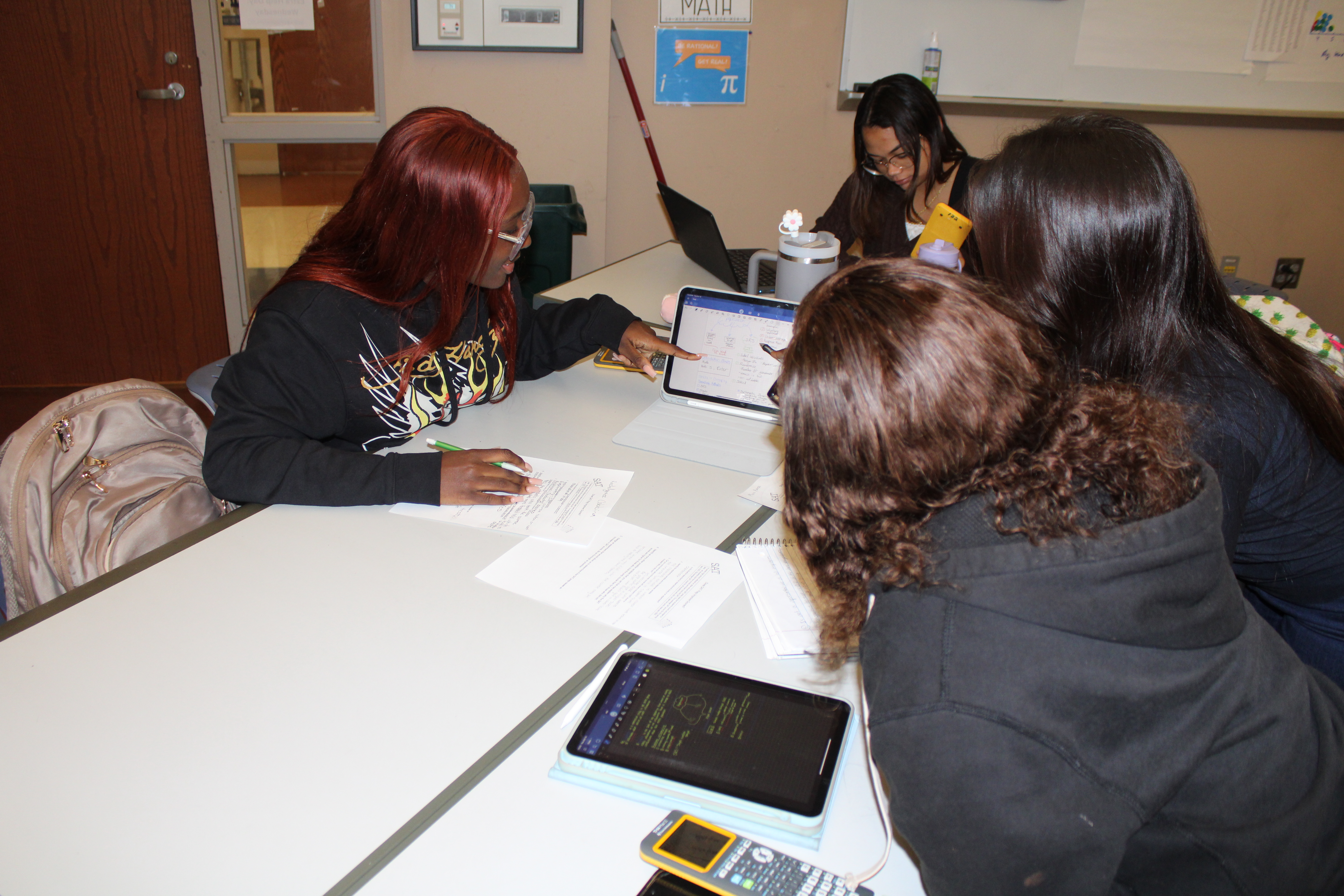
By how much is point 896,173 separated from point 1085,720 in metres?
1.86

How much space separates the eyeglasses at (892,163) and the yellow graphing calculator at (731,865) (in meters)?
1.85

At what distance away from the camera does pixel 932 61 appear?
3.10 meters

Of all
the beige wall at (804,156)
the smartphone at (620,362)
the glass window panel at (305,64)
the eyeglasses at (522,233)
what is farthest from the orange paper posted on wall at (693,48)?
the eyeglasses at (522,233)

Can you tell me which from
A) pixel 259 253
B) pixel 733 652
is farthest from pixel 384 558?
pixel 259 253

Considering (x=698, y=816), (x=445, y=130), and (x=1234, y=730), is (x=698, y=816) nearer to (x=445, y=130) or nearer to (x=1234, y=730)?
(x=1234, y=730)

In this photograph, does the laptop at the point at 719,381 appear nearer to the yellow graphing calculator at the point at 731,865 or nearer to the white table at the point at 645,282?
the white table at the point at 645,282

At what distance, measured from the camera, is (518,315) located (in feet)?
5.69

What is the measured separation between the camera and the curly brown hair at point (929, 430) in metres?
0.63

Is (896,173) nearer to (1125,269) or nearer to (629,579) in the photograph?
(1125,269)

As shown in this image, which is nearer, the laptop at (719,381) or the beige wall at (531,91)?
the laptop at (719,381)

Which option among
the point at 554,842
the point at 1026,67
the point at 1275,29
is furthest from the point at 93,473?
the point at 1275,29

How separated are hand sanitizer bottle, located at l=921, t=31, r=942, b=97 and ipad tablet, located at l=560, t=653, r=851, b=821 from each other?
287 cm

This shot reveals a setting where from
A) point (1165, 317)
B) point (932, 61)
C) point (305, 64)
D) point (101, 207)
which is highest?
point (932, 61)

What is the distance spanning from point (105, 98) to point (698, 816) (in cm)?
309
